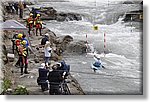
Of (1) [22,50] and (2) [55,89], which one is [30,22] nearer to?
(1) [22,50]

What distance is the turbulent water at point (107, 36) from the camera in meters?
1.61

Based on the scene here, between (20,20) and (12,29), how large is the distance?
0.06 m

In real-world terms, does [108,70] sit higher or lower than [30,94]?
higher

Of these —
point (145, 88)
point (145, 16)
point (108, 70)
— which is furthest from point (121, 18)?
point (145, 88)

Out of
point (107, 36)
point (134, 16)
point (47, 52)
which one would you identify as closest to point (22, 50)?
point (47, 52)

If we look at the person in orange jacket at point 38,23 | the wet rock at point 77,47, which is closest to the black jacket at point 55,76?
the wet rock at point 77,47

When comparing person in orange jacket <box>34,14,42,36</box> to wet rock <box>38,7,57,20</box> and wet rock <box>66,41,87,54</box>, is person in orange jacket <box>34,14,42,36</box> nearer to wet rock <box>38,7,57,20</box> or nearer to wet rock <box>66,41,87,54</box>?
wet rock <box>38,7,57,20</box>

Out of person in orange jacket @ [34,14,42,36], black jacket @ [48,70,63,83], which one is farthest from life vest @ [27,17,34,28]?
black jacket @ [48,70,63,83]

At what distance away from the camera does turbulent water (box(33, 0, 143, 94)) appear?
1608mm

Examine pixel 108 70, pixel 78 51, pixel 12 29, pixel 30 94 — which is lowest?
pixel 30 94

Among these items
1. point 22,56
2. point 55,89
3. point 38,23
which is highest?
point 38,23

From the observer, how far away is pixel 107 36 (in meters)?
1.62

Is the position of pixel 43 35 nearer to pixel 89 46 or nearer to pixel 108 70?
pixel 89 46

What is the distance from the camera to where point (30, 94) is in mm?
1612
